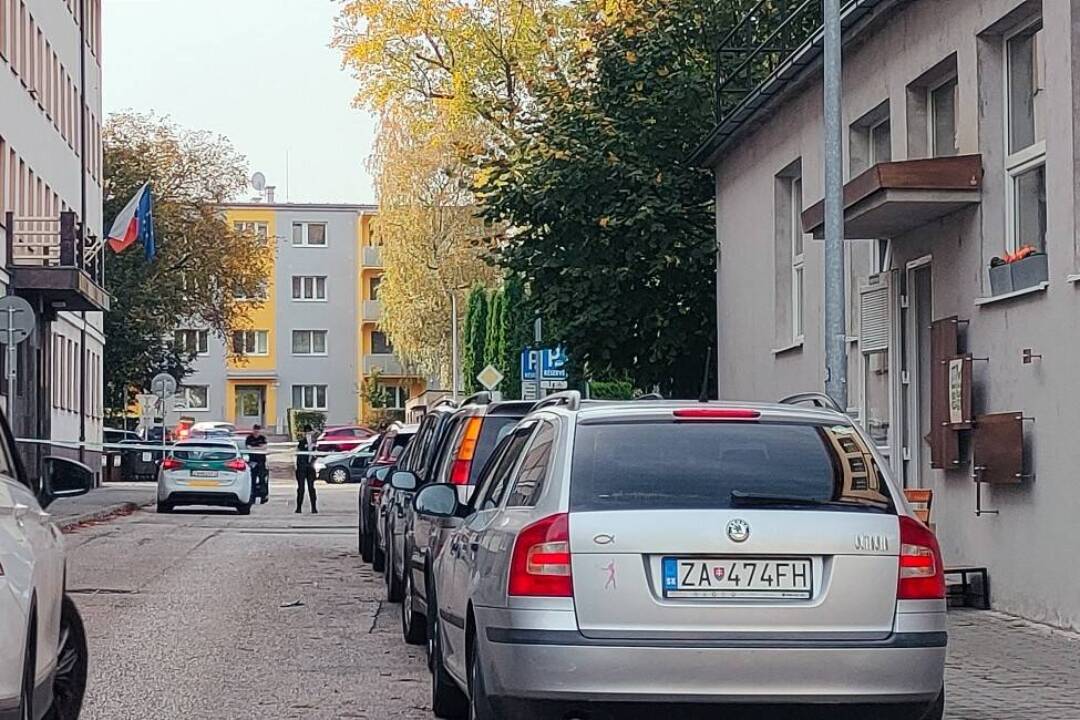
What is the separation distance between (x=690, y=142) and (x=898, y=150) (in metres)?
11.6

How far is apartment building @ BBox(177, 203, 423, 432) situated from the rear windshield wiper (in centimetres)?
9137

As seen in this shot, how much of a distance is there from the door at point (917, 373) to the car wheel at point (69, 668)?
9639 millimetres

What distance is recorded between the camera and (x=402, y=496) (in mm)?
14570

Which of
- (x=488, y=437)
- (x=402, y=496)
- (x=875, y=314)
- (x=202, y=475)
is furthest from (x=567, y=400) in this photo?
(x=202, y=475)

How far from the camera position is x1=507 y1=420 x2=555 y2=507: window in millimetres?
7469

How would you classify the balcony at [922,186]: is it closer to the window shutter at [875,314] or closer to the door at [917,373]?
the door at [917,373]

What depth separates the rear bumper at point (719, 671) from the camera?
22.3 ft

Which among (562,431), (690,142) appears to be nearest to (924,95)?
(562,431)

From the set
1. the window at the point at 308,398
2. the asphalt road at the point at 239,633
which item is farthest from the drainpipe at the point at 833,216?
the window at the point at 308,398

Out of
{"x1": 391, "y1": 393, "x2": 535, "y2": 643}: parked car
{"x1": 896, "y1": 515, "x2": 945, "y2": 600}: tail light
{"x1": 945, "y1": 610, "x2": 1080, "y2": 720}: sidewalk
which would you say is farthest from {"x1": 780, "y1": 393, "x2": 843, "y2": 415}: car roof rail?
{"x1": 391, "y1": 393, "x2": 535, "y2": 643}: parked car

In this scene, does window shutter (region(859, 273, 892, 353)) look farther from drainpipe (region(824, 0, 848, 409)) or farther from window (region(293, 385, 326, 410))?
window (region(293, 385, 326, 410))

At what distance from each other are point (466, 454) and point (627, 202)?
49.1ft

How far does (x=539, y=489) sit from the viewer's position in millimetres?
7391

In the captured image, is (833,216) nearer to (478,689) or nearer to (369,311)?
(478,689)
